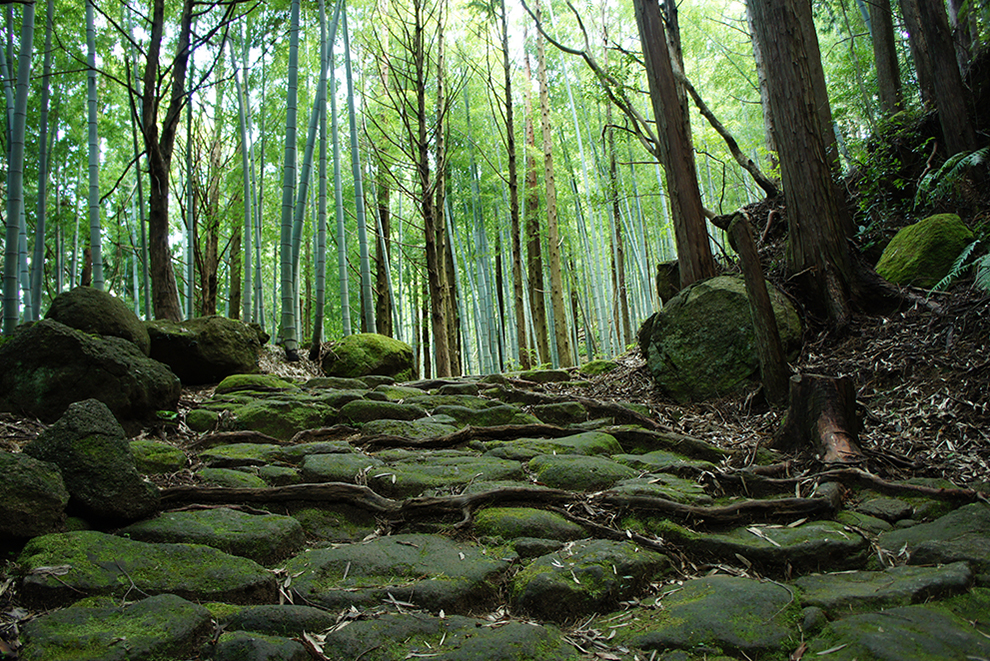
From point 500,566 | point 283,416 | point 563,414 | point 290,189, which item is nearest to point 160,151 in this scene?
point 290,189

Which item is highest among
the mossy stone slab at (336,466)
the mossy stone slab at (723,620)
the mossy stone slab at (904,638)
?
the mossy stone slab at (336,466)

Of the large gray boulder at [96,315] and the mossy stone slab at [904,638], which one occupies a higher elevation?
the large gray boulder at [96,315]

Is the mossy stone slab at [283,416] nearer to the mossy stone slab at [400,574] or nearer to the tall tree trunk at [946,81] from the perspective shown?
the mossy stone slab at [400,574]

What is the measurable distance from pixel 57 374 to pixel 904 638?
3718mm

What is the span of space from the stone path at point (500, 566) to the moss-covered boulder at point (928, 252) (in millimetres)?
2194

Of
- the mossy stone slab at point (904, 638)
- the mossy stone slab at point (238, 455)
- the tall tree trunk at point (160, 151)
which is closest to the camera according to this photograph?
the mossy stone slab at point (904, 638)

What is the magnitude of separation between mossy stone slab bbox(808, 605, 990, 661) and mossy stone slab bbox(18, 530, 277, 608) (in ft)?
4.99

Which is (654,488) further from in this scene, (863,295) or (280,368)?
(280,368)

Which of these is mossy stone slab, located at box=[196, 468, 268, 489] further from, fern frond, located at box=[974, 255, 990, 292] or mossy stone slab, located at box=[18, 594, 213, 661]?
fern frond, located at box=[974, 255, 990, 292]

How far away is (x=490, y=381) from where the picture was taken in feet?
16.8

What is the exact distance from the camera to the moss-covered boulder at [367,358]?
20.2 ft

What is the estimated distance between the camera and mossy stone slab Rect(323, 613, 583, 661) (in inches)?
53.5

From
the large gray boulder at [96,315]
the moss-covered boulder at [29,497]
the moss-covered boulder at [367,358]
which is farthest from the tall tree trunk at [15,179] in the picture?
the moss-covered boulder at [29,497]

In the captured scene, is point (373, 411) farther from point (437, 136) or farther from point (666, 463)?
point (437, 136)
